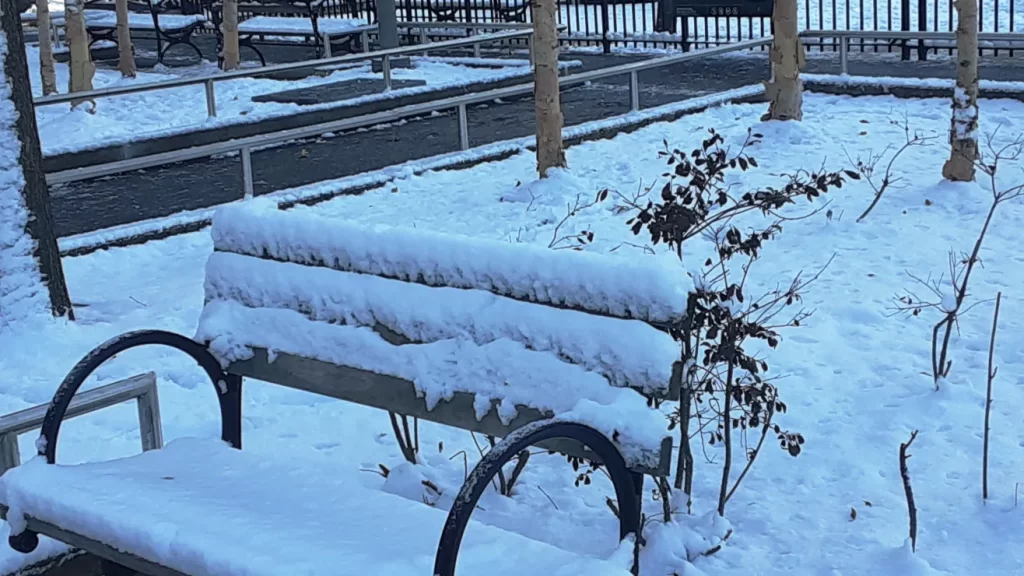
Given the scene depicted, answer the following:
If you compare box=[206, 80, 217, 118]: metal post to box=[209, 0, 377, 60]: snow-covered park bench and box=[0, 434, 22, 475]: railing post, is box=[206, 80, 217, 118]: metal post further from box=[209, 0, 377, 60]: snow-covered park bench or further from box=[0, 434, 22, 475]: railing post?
box=[0, 434, 22, 475]: railing post

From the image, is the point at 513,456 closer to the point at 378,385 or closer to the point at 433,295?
the point at 433,295

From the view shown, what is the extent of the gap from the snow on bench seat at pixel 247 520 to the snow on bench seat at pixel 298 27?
42.7 ft

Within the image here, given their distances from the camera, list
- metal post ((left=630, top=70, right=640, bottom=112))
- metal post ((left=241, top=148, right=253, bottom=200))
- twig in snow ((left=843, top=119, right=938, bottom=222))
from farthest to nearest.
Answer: metal post ((left=630, top=70, right=640, bottom=112))
metal post ((left=241, top=148, right=253, bottom=200))
twig in snow ((left=843, top=119, right=938, bottom=222))

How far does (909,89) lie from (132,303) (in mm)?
7362

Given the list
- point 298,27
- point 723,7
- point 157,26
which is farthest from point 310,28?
point 723,7

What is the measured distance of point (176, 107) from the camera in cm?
1401

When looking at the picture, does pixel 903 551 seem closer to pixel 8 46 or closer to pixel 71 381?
pixel 71 381

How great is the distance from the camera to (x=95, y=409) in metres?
4.27

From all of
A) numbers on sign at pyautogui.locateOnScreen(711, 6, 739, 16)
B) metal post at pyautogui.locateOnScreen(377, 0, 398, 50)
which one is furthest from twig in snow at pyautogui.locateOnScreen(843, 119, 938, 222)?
metal post at pyautogui.locateOnScreen(377, 0, 398, 50)

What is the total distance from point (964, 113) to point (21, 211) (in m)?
5.64

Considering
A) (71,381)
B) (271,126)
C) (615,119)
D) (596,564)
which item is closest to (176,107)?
(271,126)

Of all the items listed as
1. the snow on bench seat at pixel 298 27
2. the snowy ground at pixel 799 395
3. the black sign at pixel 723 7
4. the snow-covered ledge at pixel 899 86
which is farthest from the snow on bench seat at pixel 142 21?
the snowy ground at pixel 799 395

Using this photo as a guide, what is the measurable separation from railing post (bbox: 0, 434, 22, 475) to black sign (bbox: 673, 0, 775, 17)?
12.7 m

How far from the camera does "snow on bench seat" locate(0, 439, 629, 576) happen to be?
11.0 feet
